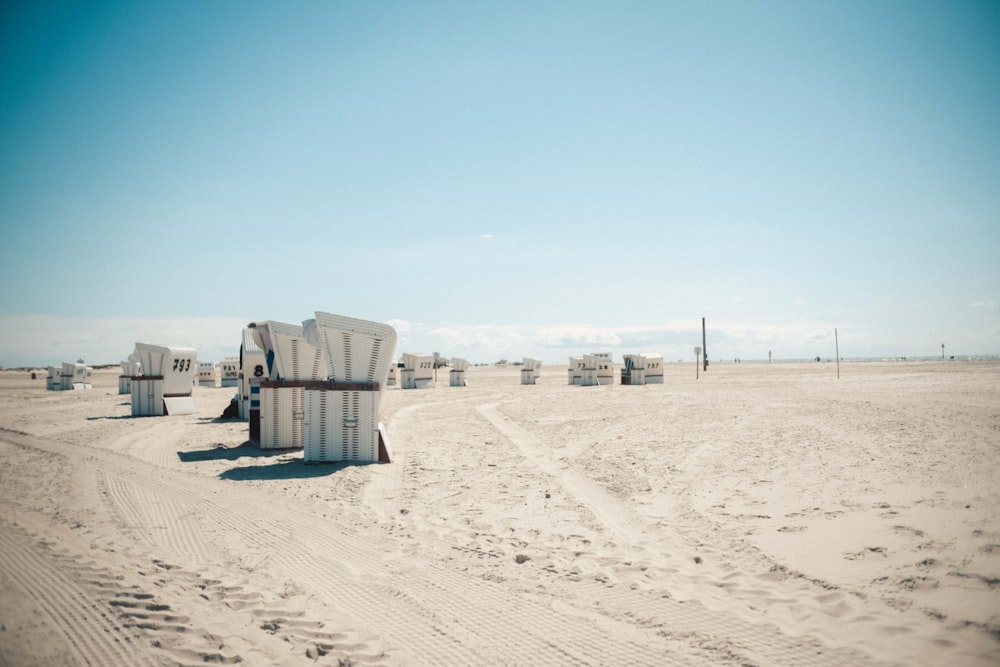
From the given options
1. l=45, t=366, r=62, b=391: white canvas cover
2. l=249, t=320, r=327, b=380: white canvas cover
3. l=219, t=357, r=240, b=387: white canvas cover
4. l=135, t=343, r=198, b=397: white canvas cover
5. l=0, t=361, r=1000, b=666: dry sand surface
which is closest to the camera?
l=0, t=361, r=1000, b=666: dry sand surface

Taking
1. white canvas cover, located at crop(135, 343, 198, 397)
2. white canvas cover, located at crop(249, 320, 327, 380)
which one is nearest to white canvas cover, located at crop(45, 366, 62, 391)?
white canvas cover, located at crop(135, 343, 198, 397)

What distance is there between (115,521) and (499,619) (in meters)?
5.25

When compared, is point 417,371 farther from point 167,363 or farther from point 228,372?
point 167,363

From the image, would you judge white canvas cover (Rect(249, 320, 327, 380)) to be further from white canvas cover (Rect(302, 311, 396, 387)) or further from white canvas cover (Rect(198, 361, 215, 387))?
white canvas cover (Rect(198, 361, 215, 387))

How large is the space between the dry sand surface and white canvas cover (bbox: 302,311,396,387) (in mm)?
1911

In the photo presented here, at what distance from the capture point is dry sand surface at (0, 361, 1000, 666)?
378cm

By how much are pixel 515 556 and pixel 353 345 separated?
634 centimetres

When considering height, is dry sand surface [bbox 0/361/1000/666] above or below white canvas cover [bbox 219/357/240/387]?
below

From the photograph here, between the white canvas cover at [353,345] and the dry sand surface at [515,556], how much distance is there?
1911 mm

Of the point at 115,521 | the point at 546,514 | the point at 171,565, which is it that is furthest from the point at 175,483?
the point at 546,514

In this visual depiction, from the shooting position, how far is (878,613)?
4203 mm

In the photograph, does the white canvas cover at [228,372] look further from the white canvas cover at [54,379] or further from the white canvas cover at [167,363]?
the white canvas cover at [167,363]

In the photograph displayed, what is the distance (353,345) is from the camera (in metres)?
10.6

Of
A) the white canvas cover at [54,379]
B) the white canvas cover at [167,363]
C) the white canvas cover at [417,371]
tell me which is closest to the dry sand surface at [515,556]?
the white canvas cover at [167,363]
